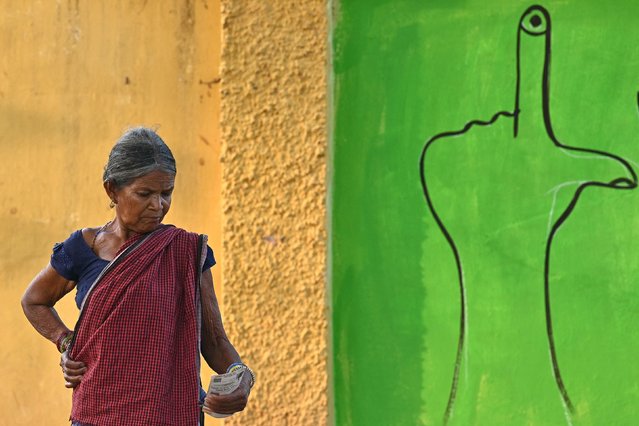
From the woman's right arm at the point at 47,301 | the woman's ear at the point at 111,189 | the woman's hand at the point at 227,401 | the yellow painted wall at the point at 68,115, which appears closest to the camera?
the woman's hand at the point at 227,401

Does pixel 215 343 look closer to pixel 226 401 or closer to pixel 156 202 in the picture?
pixel 226 401

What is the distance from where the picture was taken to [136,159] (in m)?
2.92

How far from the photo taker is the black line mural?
14.6ft

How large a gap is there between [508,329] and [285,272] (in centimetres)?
94

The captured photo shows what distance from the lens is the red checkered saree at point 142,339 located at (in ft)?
9.36

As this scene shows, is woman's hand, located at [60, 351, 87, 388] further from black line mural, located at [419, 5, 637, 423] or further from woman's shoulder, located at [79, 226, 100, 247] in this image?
black line mural, located at [419, 5, 637, 423]

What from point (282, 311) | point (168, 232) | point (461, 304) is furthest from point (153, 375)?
point (461, 304)

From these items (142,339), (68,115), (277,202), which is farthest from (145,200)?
(68,115)

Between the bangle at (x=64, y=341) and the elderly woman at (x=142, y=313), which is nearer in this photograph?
the elderly woman at (x=142, y=313)

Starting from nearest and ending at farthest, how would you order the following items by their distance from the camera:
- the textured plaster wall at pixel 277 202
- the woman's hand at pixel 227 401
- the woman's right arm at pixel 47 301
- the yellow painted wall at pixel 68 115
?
the woman's hand at pixel 227 401 < the woman's right arm at pixel 47 301 < the textured plaster wall at pixel 277 202 < the yellow painted wall at pixel 68 115

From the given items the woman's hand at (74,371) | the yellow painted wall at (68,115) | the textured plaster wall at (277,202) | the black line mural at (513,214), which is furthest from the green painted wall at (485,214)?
the woman's hand at (74,371)

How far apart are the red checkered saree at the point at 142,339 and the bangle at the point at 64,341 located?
115 mm

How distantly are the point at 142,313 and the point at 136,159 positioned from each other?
0.41 metres

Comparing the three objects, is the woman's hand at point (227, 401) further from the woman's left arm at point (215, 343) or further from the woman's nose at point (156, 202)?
the woman's nose at point (156, 202)
